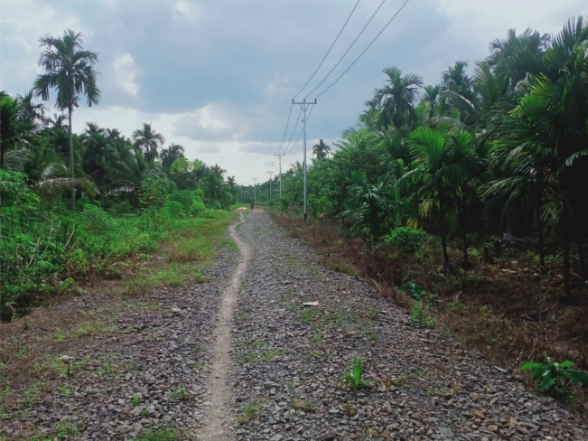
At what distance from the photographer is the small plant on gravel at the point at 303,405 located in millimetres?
3810

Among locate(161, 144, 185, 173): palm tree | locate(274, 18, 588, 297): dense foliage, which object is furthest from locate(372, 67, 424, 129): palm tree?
locate(161, 144, 185, 173): palm tree

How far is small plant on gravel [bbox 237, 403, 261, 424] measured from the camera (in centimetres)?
366

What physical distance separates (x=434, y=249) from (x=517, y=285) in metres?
4.56

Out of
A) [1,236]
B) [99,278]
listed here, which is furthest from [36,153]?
[99,278]

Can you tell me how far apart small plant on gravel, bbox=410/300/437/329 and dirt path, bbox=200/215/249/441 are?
3.05 m

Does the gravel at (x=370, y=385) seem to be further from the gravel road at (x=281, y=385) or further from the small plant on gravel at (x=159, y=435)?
the small plant on gravel at (x=159, y=435)

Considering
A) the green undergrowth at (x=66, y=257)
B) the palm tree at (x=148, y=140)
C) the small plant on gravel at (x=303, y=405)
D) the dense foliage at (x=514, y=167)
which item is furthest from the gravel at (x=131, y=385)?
the palm tree at (x=148, y=140)

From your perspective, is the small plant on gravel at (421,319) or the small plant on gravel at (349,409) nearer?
the small plant on gravel at (349,409)

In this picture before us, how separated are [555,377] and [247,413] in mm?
3384

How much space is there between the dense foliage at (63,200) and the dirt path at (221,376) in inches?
123

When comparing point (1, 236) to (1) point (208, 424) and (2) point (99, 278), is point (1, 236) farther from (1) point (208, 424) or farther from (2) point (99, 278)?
(1) point (208, 424)

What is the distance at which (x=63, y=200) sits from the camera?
1908 cm

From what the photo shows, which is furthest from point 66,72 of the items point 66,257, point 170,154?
point 170,154

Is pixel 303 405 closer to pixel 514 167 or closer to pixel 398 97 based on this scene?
pixel 514 167
